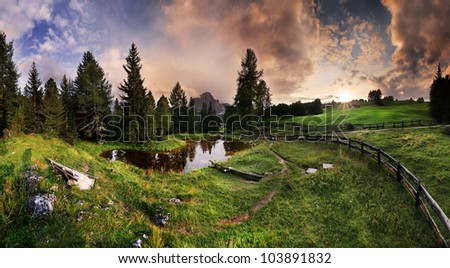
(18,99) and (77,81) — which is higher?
(77,81)

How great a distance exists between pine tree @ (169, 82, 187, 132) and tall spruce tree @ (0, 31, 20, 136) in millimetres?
40385

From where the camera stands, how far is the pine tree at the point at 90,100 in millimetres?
29047

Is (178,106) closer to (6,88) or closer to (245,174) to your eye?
(6,88)

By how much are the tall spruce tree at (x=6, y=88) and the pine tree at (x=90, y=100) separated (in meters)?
9.06

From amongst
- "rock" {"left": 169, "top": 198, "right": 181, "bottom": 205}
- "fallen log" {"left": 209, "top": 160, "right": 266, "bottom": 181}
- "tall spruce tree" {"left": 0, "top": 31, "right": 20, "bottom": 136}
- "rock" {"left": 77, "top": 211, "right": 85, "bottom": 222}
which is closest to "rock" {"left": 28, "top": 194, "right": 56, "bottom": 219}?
"rock" {"left": 77, "top": 211, "right": 85, "bottom": 222}

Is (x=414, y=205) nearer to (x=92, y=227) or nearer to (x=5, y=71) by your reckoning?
(x=92, y=227)

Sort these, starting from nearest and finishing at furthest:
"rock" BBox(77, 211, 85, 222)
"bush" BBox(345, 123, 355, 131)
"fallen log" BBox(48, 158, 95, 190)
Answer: "rock" BBox(77, 211, 85, 222) < "fallen log" BBox(48, 158, 95, 190) < "bush" BBox(345, 123, 355, 131)

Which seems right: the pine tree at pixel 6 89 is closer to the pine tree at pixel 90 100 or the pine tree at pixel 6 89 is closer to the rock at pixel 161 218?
the pine tree at pixel 90 100

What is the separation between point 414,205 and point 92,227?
36.1ft

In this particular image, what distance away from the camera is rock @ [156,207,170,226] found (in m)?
7.43

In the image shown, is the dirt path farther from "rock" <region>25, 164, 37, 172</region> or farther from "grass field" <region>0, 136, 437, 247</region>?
"rock" <region>25, 164, 37, 172</region>

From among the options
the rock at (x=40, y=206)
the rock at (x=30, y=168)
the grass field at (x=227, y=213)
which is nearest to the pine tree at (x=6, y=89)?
the grass field at (x=227, y=213)

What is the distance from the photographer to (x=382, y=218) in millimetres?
6895

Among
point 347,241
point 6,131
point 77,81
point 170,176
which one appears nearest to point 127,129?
point 77,81
